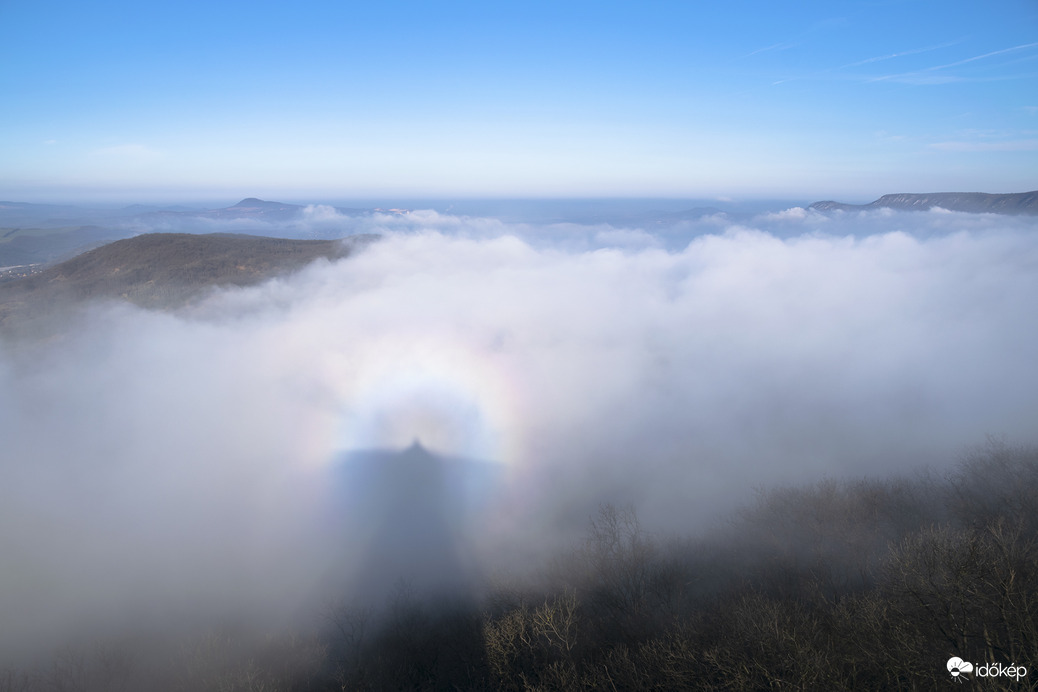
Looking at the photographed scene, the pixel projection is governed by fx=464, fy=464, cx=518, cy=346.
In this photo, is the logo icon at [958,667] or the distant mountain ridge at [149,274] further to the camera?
the distant mountain ridge at [149,274]

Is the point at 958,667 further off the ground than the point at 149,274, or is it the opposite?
the point at 149,274

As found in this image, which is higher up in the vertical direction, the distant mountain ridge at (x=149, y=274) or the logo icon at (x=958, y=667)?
the distant mountain ridge at (x=149, y=274)

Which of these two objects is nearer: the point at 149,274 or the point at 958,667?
the point at 958,667

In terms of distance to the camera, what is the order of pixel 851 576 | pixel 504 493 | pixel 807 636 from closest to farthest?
pixel 807 636, pixel 851 576, pixel 504 493

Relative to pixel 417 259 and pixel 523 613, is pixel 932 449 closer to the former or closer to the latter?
pixel 523 613

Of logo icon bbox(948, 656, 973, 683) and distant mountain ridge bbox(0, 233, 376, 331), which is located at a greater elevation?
distant mountain ridge bbox(0, 233, 376, 331)

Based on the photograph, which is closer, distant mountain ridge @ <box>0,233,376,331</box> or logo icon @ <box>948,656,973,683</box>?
logo icon @ <box>948,656,973,683</box>

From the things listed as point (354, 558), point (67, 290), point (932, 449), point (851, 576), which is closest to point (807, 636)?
point (851, 576)

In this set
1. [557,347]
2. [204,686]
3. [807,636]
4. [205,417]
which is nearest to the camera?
[807,636]
